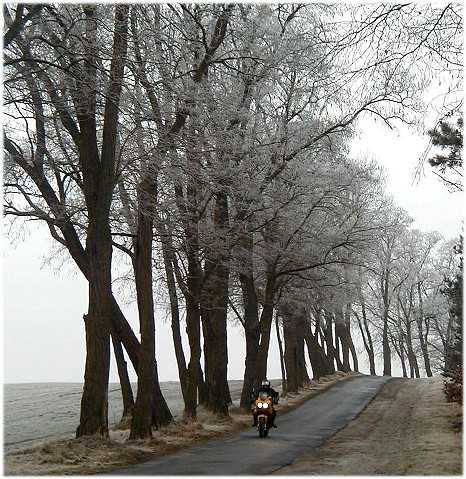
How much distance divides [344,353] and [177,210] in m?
43.6

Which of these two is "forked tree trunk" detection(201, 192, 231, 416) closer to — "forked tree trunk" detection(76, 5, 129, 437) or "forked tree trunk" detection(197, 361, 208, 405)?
"forked tree trunk" detection(197, 361, 208, 405)

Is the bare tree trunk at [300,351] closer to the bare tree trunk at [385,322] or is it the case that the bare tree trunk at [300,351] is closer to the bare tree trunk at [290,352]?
the bare tree trunk at [290,352]

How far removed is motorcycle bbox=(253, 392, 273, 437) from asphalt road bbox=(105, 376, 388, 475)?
0.27 metres

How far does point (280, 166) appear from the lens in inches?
1014

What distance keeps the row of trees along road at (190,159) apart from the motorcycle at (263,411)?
2.63 metres

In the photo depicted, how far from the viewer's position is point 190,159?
16891 mm

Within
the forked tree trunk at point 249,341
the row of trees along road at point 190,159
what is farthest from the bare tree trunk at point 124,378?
the forked tree trunk at point 249,341

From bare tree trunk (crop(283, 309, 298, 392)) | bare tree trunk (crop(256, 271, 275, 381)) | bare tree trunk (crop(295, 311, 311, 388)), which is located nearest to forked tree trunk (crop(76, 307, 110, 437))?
bare tree trunk (crop(256, 271, 275, 381))

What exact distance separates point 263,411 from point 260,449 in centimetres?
332

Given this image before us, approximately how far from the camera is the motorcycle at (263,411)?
781 inches

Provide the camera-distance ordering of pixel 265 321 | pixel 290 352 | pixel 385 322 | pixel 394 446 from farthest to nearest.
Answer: pixel 385 322
pixel 290 352
pixel 265 321
pixel 394 446

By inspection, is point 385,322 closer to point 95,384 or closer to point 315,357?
point 315,357

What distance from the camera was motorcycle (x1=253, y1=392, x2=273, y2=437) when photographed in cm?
1984

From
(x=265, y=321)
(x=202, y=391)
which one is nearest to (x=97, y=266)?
(x=202, y=391)
